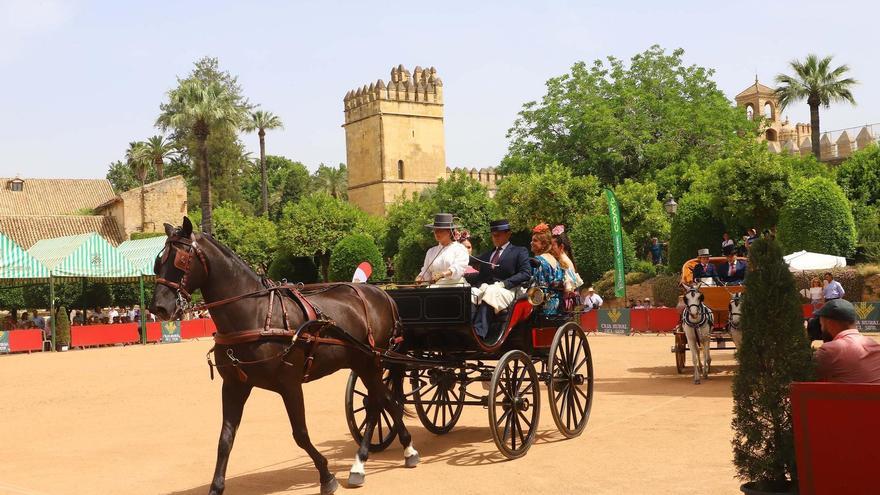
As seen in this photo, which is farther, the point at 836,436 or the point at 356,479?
the point at 356,479

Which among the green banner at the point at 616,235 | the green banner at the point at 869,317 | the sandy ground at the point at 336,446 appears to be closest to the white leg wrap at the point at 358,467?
the sandy ground at the point at 336,446

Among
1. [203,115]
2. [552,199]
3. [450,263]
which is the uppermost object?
[203,115]

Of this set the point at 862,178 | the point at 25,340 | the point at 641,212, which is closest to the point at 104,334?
the point at 25,340

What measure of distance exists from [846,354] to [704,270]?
33.0ft

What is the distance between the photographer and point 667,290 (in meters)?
33.0

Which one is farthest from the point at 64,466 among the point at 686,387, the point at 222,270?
the point at 686,387

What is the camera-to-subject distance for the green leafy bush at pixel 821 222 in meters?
30.2

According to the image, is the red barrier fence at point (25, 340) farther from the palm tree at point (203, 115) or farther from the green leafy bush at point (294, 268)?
the green leafy bush at point (294, 268)

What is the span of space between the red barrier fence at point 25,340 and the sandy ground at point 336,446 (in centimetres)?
1518

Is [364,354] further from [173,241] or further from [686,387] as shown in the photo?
[686,387]

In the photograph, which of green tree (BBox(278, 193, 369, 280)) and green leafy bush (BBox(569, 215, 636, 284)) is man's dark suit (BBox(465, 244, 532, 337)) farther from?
green tree (BBox(278, 193, 369, 280))

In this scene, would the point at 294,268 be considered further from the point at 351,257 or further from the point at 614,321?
the point at 614,321

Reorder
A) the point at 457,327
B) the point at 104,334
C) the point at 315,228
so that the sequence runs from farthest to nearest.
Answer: the point at 315,228, the point at 104,334, the point at 457,327

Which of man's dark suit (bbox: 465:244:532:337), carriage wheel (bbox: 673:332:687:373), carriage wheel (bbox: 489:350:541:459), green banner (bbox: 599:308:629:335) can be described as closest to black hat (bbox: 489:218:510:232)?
man's dark suit (bbox: 465:244:532:337)
